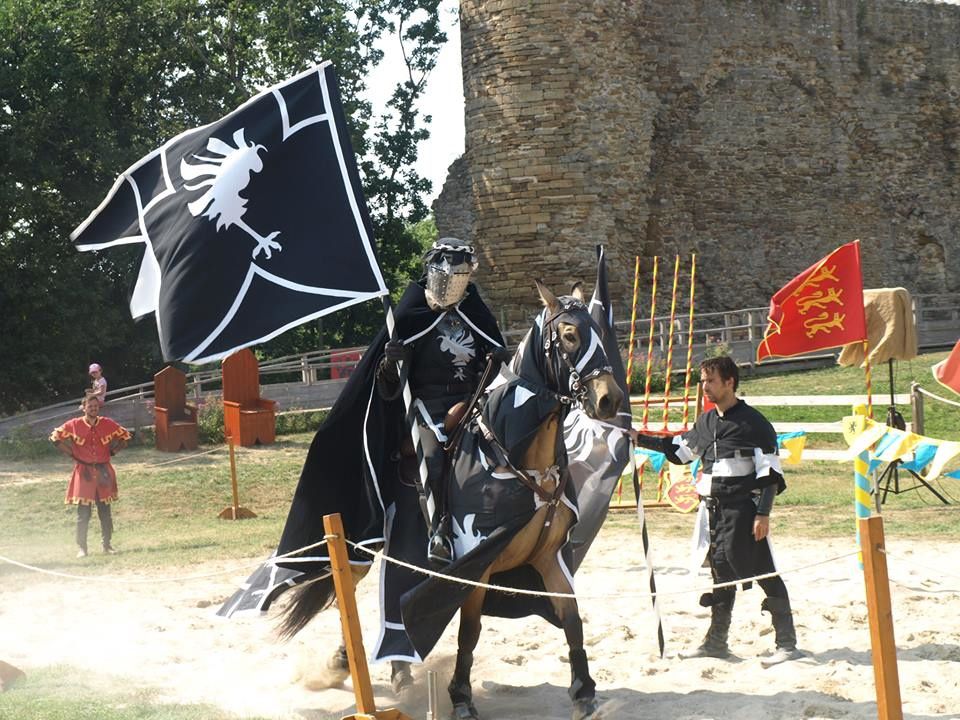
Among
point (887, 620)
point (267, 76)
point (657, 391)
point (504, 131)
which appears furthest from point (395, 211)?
point (887, 620)

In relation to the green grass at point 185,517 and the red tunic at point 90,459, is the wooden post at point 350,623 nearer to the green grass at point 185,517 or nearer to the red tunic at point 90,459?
the green grass at point 185,517

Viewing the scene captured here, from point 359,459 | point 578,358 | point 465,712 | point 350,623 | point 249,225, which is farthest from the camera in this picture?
point 359,459

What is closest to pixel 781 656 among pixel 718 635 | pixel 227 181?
pixel 718 635

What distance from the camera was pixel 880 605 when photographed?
4961 millimetres

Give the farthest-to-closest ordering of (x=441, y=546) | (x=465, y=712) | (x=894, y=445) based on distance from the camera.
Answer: (x=894, y=445) → (x=465, y=712) → (x=441, y=546)

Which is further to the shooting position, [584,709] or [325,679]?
[325,679]

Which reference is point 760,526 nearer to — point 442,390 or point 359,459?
point 442,390

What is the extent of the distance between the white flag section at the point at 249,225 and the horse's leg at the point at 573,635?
1593mm

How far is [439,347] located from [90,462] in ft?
23.5

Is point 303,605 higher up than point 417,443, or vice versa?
point 417,443

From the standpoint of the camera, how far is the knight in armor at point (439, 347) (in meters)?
6.61

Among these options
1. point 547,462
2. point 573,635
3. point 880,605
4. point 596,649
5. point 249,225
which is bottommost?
point 596,649

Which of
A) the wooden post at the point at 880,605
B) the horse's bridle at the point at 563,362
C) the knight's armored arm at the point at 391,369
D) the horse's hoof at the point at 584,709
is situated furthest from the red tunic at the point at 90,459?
the wooden post at the point at 880,605

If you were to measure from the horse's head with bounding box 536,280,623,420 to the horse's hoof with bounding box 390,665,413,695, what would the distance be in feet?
6.62
